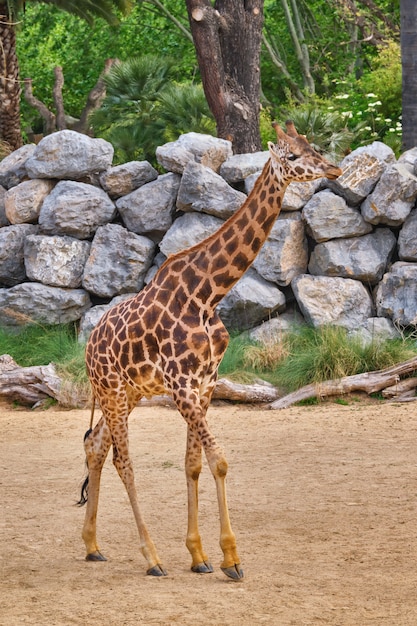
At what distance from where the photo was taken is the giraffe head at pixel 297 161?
519 cm

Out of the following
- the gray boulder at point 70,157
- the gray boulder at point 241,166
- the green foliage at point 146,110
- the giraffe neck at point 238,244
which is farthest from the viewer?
the green foliage at point 146,110

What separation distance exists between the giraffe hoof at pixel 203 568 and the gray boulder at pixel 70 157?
7.33 metres

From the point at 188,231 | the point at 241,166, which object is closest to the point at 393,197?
the point at 241,166

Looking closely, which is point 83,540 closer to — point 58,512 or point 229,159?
point 58,512

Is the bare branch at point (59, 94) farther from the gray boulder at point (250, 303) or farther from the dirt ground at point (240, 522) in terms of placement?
the dirt ground at point (240, 522)

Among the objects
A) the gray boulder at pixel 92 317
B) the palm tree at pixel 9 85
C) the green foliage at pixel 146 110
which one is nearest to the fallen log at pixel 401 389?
the gray boulder at pixel 92 317

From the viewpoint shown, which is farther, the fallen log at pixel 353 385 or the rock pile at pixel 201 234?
the rock pile at pixel 201 234

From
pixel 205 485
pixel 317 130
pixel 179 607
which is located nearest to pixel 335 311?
pixel 317 130

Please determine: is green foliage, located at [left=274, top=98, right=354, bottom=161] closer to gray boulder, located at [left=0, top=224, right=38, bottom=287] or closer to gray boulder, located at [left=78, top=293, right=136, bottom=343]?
gray boulder, located at [left=78, top=293, right=136, bottom=343]

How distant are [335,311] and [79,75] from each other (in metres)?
19.0

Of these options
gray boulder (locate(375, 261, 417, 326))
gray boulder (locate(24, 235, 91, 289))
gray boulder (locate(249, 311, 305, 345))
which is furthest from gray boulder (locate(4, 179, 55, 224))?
gray boulder (locate(375, 261, 417, 326))

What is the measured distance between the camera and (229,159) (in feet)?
38.4

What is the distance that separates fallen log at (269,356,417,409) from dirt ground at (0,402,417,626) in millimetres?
205

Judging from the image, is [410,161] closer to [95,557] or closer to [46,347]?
[46,347]
